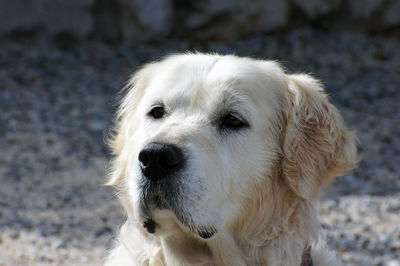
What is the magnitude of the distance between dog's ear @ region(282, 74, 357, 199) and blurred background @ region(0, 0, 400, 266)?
178 centimetres

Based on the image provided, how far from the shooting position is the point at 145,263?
3.51 metres

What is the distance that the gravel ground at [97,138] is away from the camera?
211 inches

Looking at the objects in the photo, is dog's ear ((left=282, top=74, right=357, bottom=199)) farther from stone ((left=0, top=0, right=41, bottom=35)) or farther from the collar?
stone ((left=0, top=0, right=41, bottom=35))

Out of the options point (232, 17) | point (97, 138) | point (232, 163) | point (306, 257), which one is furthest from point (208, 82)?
point (232, 17)

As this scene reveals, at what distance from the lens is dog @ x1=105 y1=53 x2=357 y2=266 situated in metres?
3.10

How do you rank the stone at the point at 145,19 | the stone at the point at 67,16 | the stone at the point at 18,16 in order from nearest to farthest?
1. the stone at the point at 18,16
2. the stone at the point at 67,16
3. the stone at the point at 145,19

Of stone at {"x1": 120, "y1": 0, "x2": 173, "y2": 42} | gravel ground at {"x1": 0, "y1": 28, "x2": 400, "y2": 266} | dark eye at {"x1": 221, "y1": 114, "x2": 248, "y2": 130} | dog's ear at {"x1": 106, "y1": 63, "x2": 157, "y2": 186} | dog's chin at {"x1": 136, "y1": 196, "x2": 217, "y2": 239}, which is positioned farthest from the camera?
stone at {"x1": 120, "y1": 0, "x2": 173, "y2": 42}

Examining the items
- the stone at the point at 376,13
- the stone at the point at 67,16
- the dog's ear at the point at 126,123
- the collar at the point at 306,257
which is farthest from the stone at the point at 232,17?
the collar at the point at 306,257

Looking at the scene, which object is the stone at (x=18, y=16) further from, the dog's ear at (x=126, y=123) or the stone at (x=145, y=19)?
the dog's ear at (x=126, y=123)

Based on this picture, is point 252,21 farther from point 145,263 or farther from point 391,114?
point 145,263

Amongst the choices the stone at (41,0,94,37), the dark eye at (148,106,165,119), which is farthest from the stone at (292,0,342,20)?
the dark eye at (148,106,165,119)

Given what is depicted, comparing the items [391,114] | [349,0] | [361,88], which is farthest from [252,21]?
[391,114]

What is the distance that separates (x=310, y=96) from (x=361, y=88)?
5.94 metres

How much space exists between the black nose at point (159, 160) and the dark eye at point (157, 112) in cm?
55
